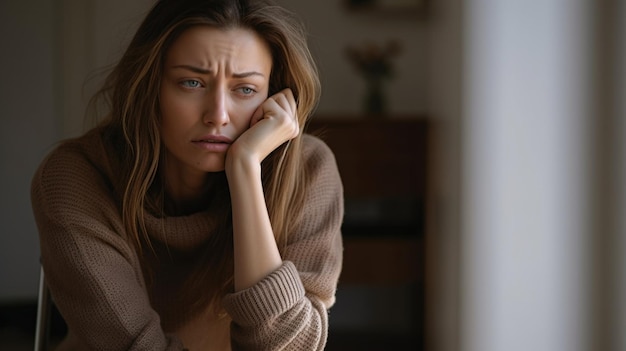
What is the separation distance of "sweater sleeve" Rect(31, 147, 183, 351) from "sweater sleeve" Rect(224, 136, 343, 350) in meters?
0.13

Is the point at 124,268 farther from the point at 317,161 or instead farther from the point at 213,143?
the point at 317,161

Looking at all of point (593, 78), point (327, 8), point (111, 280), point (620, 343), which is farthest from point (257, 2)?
point (327, 8)

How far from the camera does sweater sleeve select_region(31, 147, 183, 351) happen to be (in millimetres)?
1184

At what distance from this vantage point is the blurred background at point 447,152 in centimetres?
242

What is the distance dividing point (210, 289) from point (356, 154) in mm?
2497

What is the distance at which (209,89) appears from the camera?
1198mm

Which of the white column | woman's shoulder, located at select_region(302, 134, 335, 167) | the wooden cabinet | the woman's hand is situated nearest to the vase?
the wooden cabinet

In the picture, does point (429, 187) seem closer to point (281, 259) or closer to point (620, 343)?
point (620, 343)

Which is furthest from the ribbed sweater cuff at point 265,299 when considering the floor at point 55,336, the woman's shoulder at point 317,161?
the floor at point 55,336

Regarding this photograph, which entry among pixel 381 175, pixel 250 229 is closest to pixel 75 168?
pixel 250 229

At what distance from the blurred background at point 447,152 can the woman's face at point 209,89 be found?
326mm

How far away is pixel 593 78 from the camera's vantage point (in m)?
2.39

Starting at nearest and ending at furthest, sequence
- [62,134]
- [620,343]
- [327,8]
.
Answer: [620,343], [62,134], [327,8]

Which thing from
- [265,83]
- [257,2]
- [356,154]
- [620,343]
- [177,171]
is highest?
[257,2]
